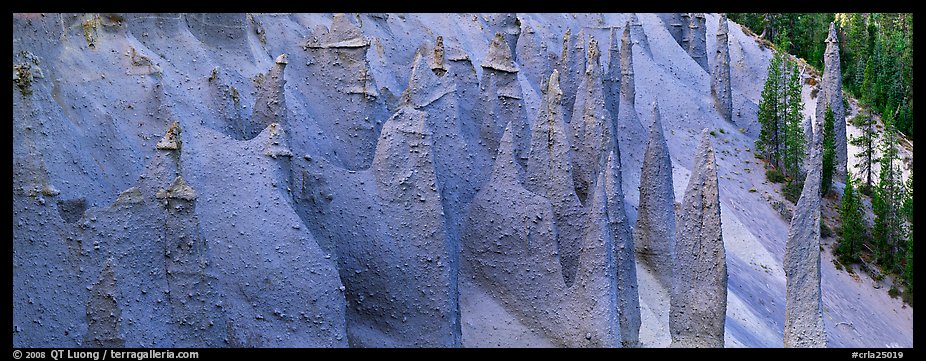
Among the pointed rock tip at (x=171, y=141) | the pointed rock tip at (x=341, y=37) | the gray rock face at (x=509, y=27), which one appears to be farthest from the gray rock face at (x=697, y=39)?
the pointed rock tip at (x=171, y=141)

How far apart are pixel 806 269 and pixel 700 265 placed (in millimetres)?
1749

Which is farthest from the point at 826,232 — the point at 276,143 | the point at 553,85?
the point at 276,143

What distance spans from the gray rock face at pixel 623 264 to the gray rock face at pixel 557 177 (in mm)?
709

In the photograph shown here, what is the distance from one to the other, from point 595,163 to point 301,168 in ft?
23.4

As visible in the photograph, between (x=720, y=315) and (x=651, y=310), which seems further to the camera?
(x=651, y=310)

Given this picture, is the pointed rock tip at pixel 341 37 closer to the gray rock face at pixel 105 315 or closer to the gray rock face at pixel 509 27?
the gray rock face at pixel 105 315

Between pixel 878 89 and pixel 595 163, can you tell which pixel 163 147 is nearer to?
pixel 595 163

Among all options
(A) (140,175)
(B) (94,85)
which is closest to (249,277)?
(A) (140,175)

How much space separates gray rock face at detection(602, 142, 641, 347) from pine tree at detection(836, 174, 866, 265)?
18700 mm

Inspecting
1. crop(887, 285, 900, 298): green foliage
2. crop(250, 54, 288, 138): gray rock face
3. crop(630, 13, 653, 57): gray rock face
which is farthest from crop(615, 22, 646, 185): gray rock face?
crop(250, 54, 288, 138): gray rock face

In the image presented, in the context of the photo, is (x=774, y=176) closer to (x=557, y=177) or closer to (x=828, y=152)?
(x=828, y=152)

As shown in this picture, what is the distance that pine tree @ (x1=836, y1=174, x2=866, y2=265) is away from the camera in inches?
1545

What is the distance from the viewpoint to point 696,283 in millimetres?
21391

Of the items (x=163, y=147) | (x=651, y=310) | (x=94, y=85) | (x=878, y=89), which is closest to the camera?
(x=163, y=147)
